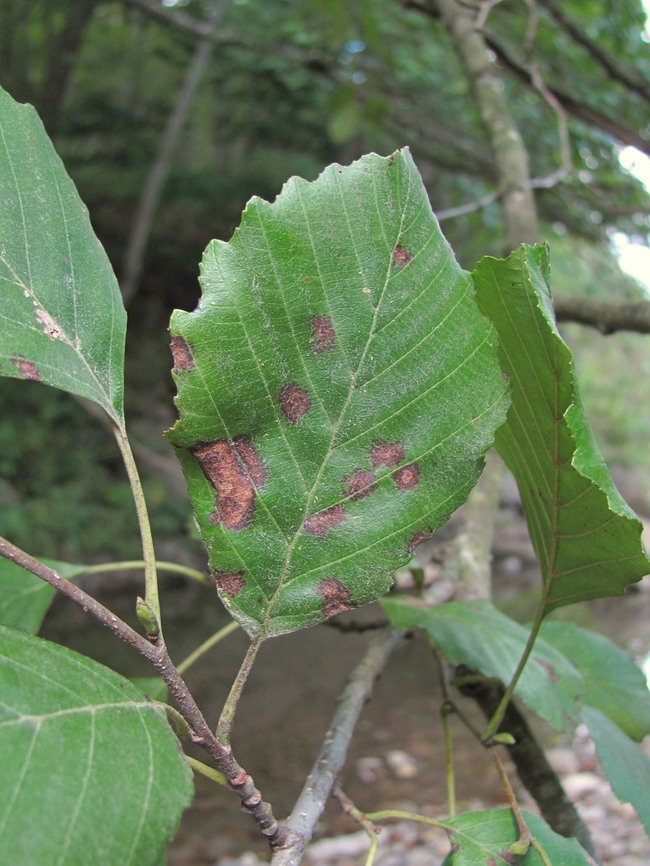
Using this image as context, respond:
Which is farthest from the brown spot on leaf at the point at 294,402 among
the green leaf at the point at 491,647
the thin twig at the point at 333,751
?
the green leaf at the point at 491,647

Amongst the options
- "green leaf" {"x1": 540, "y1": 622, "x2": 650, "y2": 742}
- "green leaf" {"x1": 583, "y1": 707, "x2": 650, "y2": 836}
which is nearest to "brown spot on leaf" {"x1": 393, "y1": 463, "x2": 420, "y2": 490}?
"green leaf" {"x1": 583, "y1": 707, "x2": 650, "y2": 836}

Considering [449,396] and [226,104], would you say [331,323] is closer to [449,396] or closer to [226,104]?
[449,396]

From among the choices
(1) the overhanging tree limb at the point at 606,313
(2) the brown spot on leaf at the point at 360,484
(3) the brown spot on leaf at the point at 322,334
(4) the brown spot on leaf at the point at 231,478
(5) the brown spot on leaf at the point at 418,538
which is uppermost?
(3) the brown spot on leaf at the point at 322,334

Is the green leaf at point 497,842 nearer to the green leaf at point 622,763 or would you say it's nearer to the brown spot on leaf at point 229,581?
the green leaf at point 622,763

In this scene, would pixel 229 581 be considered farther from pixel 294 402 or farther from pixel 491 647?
pixel 491 647

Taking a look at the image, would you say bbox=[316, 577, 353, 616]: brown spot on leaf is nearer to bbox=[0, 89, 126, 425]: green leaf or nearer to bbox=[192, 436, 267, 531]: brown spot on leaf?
bbox=[192, 436, 267, 531]: brown spot on leaf

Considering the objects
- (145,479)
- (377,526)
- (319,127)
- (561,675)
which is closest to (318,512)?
(377,526)
